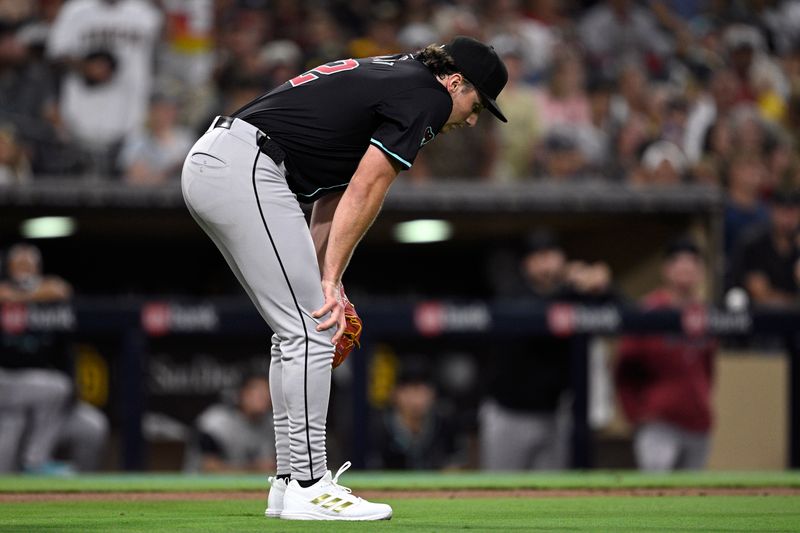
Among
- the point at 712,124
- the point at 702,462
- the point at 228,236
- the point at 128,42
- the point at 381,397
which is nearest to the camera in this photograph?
the point at 228,236

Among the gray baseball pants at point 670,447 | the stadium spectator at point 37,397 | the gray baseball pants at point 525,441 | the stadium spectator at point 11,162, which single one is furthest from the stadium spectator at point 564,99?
the stadium spectator at point 37,397

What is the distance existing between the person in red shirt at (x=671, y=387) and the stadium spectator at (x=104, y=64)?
4.05 metres

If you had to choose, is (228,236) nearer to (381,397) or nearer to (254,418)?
(254,418)

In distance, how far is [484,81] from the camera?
13.8ft

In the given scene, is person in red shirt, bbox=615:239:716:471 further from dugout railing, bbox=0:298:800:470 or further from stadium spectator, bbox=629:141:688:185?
stadium spectator, bbox=629:141:688:185

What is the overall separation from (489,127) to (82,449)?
4.00m

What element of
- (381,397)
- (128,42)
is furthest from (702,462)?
(128,42)

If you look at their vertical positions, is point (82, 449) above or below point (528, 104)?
below

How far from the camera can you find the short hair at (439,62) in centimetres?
425

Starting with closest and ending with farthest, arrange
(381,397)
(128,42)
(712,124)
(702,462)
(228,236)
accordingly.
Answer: (228,236) < (702,462) < (381,397) < (128,42) < (712,124)

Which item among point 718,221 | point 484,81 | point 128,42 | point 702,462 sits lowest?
point 702,462

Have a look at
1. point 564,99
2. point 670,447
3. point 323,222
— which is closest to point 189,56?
point 564,99

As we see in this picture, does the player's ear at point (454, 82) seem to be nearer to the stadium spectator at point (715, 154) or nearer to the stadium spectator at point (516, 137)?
the stadium spectator at point (516, 137)

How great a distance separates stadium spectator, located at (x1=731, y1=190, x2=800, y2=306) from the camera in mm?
9445
